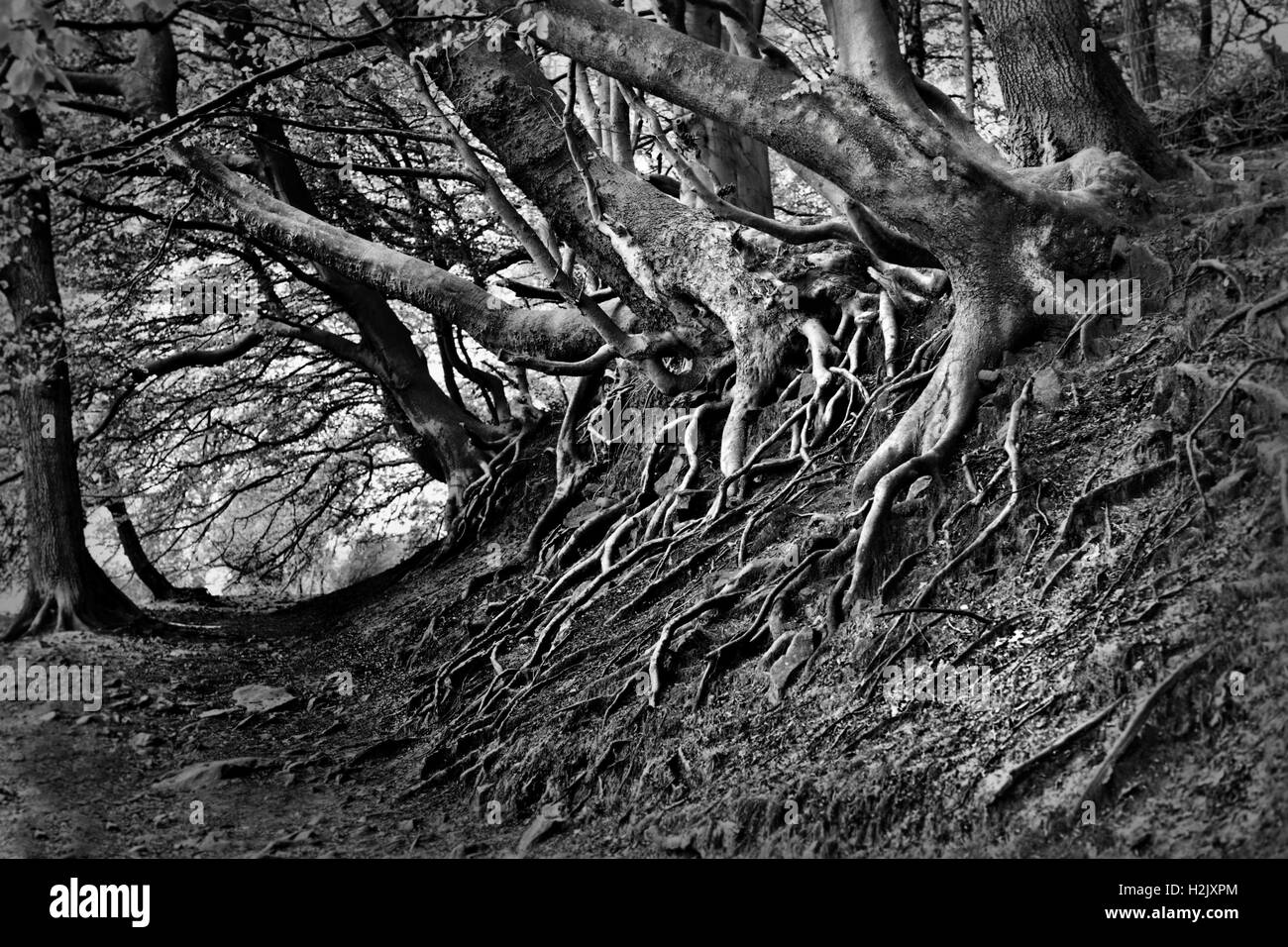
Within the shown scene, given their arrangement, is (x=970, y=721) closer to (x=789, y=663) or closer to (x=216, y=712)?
(x=789, y=663)

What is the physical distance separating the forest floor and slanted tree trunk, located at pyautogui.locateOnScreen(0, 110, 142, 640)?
2.56 meters

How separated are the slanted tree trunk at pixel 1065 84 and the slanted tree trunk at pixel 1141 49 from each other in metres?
3.46

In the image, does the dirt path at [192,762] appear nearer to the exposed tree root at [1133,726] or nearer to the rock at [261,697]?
the rock at [261,697]

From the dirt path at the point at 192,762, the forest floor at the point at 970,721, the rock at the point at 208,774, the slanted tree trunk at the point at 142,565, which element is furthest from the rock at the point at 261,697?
the slanted tree trunk at the point at 142,565

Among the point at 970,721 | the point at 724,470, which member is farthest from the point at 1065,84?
the point at 970,721

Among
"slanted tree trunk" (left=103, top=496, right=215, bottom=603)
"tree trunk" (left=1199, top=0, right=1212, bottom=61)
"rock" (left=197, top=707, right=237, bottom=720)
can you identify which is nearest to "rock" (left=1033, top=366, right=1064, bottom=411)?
"rock" (left=197, top=707, right=237, bottom=720)

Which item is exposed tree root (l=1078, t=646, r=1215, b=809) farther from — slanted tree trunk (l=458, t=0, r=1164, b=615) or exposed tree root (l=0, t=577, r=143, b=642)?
exposed tree root (l=0, t=577, r=143, b=642)

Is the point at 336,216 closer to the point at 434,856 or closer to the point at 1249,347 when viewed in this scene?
the point at 434,856

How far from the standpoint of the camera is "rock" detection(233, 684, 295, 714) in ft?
29.2

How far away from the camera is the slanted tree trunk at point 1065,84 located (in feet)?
22.4

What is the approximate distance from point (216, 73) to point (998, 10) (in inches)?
345

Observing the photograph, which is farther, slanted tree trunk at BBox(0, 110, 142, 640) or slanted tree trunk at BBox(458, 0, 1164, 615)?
slanted tree trunk at BBox(0, 110, 142, 640)

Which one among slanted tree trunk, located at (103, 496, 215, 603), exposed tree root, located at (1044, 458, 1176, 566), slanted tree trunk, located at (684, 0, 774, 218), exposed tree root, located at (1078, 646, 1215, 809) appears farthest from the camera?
slanted tree trunk, located at (103, 496, 215, 603)
